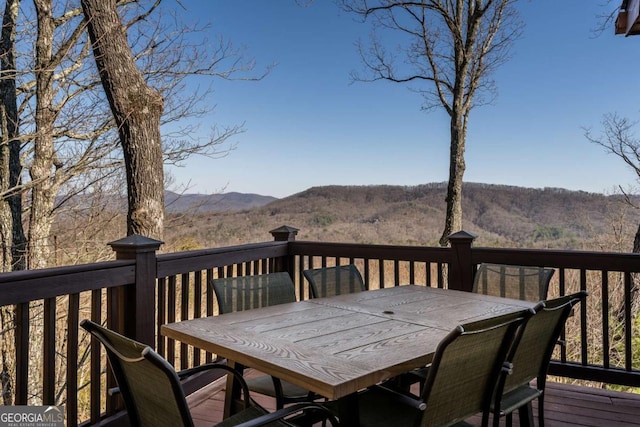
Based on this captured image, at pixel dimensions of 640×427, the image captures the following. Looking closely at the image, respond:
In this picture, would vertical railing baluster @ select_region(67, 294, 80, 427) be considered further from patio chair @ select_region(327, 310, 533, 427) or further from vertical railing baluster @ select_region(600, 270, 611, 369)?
vertical railing baluster @ select_region(600, 270, 611, 369)

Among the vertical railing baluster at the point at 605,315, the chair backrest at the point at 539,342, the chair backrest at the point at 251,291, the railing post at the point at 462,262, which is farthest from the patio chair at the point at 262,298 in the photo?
the vertical railing baluster at the point at 605,315

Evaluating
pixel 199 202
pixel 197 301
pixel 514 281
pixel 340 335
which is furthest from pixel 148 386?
pixel 199 202

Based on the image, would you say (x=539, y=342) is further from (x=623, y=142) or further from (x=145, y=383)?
(x=623, y=142)

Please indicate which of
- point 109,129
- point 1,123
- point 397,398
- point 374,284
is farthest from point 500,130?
point 397,398

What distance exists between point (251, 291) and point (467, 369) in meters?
1.37

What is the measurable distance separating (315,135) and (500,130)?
5.71 m

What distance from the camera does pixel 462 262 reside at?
12.0ft

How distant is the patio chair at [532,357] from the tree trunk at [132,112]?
13.3 ft

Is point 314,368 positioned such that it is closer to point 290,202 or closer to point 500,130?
point 290,202

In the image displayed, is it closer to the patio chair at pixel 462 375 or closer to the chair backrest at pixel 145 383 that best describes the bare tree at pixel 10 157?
the chair backrest at pixel 145 383

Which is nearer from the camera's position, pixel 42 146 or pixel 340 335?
pixel 340 335

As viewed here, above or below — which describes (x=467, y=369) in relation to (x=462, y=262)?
below

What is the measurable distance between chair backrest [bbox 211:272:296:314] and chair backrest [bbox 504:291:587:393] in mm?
1297

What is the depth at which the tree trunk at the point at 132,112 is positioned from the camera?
4.85 metres
